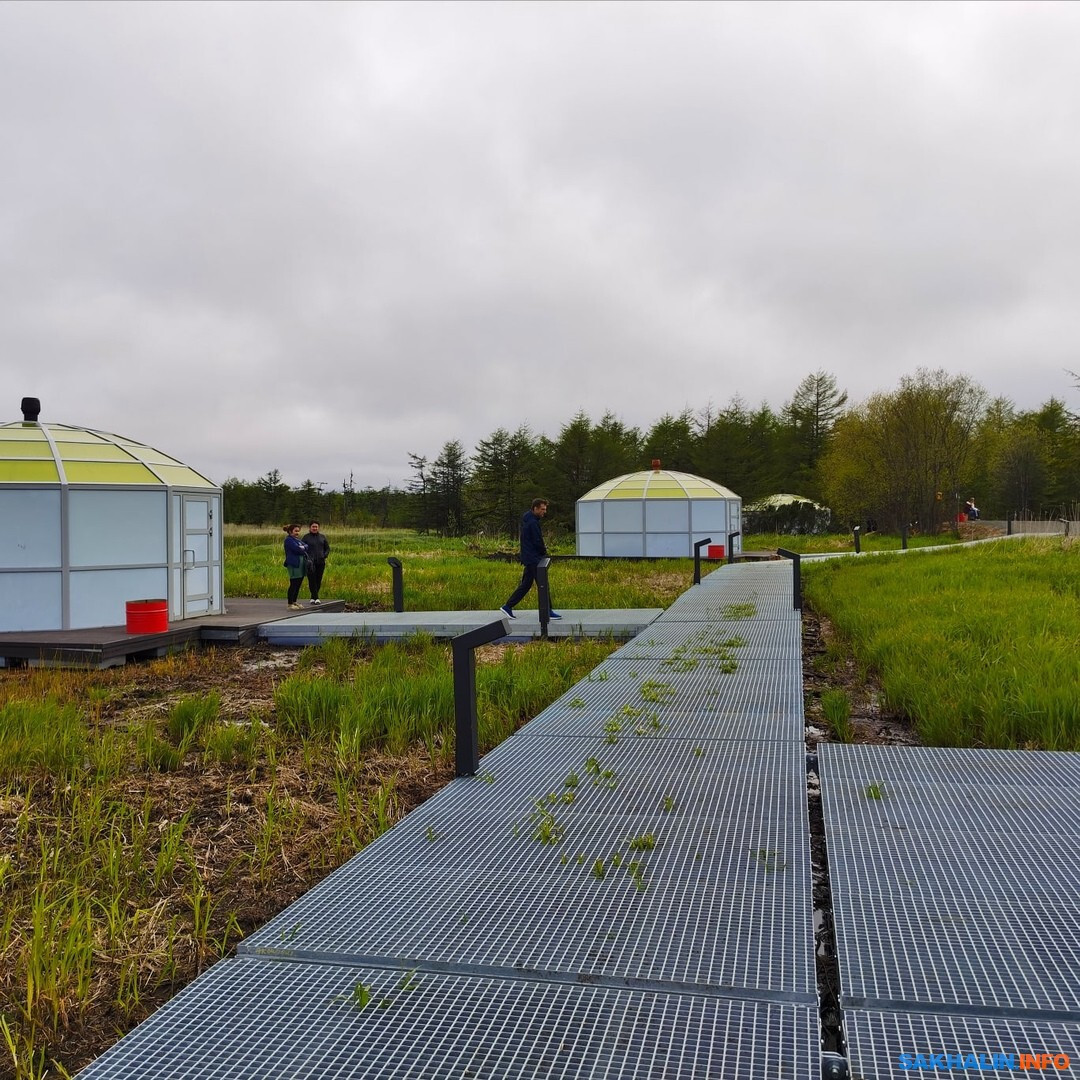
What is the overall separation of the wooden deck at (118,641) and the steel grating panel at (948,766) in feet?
30.9

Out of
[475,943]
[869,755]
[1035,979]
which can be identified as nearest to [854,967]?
[1035,979]

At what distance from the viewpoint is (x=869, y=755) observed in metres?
4.89

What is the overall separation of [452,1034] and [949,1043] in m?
1.27

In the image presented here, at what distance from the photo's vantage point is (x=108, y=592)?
42.4ft

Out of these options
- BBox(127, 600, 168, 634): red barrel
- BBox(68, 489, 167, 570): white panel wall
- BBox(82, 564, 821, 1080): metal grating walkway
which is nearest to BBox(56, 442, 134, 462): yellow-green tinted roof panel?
BBox(68, 489, 167, 570): white panel wall

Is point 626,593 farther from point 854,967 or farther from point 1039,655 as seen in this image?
point 854,967

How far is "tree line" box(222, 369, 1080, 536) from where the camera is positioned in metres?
42.9

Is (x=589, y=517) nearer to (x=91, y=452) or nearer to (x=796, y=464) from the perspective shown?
(x=91, y=452)

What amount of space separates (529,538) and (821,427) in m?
58.7

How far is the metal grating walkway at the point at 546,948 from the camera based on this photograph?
2197mm

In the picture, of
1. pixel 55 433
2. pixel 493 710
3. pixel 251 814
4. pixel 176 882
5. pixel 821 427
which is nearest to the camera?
pixel 176 882

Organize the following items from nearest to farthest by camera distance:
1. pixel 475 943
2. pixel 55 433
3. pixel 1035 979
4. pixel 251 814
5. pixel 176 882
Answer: pixel 1035 979
pixel 475 943
pixel 176 882
pixel 251 814
pixel 55 433

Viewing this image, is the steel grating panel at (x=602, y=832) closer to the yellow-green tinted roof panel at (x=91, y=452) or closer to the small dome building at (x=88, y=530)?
the small dome building at (x=88, y=530)

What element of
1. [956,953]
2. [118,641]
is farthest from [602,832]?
[118,641]
